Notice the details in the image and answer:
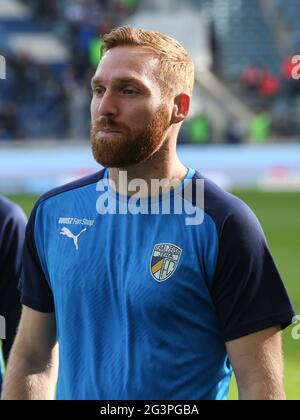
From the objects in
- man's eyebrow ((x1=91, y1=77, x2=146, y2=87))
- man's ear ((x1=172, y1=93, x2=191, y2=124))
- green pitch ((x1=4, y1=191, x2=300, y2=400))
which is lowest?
green pitch ((x1=4, y1=191, x2=300, y2=400))

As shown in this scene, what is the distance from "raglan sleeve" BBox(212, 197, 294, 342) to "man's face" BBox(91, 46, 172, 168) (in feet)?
1.02

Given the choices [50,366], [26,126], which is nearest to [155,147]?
[50,366]

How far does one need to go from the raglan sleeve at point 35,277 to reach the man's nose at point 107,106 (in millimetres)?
371

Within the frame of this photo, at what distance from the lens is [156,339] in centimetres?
261

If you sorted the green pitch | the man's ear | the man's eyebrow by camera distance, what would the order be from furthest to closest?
the green pitch
the man's ear
the man's eyebrow

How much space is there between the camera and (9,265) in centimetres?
371

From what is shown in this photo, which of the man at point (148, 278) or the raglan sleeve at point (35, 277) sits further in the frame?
the raglan sleeve at point (35, 277)

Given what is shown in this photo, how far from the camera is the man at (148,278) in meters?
2.56

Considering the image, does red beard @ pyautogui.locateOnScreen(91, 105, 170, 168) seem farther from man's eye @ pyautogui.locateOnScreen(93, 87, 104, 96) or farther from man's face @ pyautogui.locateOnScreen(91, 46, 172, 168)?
man's eye @ pyautogui.locateOnScreen(93, 87, 104, 96)

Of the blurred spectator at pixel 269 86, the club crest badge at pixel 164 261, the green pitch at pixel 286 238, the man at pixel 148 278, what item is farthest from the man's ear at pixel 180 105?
the blurred spectator at pixel 269 86

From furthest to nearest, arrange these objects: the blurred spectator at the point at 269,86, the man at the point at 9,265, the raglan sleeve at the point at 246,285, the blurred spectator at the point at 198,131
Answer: the blurred spectator at the point at 269,86 < the blurred spectator at the point at 198,131 < the man at the point at 9,265 < the raglan sleeve at the point at 246,285

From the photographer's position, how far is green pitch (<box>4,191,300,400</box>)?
7.43 meters

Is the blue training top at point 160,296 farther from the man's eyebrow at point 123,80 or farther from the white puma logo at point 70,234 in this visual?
the man's eyebrow at point 123,80

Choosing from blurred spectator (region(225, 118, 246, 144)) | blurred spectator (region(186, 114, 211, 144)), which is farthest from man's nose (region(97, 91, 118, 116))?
blurred spectator (region(225, 118, 246, 144))
